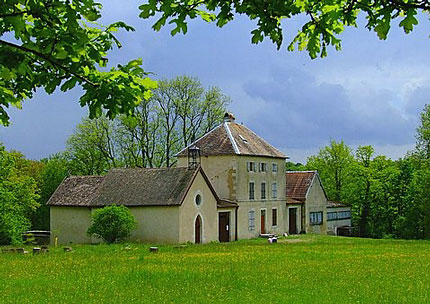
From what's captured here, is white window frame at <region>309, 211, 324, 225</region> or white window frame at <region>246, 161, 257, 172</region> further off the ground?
white window frame at <region>246, 161, 257, 172</region>

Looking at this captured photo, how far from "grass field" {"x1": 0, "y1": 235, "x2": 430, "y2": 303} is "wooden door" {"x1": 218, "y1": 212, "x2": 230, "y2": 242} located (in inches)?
796

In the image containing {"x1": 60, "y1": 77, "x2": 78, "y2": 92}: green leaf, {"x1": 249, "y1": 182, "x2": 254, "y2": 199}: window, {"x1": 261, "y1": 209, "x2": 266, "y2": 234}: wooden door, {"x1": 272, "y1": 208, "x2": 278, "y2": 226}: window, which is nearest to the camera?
{"x1": 60, "y1": 77, "x2": 78, "y2": 92}: green leaf

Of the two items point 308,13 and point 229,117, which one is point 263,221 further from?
point 308,13

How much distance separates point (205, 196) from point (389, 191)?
1143 inches

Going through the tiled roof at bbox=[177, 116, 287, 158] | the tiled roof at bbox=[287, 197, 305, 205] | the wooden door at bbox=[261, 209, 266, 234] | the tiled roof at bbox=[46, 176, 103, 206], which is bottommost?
the wooden door at bbox=[261, 209, 266, 234]

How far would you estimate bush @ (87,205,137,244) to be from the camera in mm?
40906

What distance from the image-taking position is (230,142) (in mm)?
51188

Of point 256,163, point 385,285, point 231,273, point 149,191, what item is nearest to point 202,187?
point 149,191

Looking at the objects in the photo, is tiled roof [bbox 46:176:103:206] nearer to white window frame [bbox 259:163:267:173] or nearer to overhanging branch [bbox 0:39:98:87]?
white window frame [bbox 259:163:267:173]

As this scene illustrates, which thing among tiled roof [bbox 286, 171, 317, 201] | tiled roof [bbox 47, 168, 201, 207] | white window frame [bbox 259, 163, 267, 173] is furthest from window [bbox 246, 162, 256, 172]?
tiled roof [bbox 286, 171, 317, 201]

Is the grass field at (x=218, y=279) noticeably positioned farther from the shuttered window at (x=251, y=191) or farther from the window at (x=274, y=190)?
the window at (x=274, y=190)

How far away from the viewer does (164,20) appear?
5.90m

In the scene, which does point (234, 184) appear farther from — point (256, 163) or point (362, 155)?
point (362, 155)

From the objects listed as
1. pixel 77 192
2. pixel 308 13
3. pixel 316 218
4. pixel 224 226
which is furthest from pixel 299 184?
pixel 308 13
